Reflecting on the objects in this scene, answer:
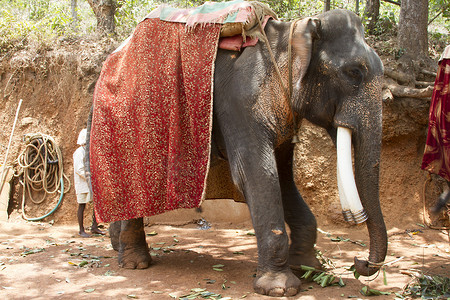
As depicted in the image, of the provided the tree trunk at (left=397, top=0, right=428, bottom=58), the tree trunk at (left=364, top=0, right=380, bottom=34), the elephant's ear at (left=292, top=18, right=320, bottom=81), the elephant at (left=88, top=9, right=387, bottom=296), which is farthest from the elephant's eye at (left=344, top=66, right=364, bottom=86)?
the tree trunk at (left=364, top=0, right=380, bottom=34)

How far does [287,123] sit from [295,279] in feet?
3.91

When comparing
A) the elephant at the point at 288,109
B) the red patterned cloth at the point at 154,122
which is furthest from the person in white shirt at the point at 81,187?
the elephant at the point at 288,109

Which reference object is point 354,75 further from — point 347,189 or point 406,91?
point 406,91

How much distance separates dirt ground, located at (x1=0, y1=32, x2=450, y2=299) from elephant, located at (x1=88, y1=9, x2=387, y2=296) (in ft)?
1.34

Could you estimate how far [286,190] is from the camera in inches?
175

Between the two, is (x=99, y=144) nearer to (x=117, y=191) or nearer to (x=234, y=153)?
(x=117, y=191)

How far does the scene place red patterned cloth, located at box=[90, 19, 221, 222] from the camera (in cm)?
389

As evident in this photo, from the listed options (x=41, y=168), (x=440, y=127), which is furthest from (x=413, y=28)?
(x=41, y=168)

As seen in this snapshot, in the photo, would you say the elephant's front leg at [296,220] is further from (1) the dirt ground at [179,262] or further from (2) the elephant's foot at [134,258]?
(2) the elephant's foot at [134,258]

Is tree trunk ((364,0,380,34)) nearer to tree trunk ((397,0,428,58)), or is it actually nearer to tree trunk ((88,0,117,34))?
tree trunk ((397,0,428,58))

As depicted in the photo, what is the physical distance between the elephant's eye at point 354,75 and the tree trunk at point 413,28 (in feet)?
12.6

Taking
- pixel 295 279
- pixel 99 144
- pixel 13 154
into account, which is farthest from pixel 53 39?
pixel 295 279

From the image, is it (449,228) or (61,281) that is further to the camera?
(449,228)

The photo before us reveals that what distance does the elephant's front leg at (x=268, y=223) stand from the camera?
354 centimetres
